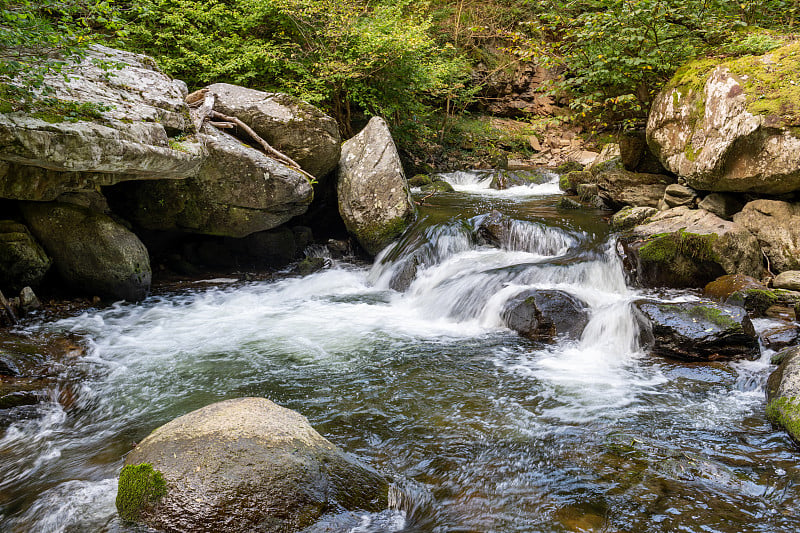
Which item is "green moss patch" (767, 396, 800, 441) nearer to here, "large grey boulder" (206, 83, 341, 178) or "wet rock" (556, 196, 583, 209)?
"wet rock" (556, 196, 583, 209)

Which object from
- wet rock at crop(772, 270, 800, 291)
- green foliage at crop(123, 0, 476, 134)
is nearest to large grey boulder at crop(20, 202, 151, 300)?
green foliage at crop(123, 0, 476, 134)

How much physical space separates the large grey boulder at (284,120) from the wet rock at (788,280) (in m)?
7.84

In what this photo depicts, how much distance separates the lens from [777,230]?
7.29 m

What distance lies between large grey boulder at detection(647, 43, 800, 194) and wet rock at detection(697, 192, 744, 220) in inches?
11.8

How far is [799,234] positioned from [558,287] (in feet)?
11.4

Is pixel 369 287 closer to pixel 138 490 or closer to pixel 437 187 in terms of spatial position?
pixel 437 187

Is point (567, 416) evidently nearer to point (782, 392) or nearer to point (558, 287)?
point (782, 392)

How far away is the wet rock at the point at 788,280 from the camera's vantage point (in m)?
6.77

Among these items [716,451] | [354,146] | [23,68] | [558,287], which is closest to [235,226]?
[354,146]

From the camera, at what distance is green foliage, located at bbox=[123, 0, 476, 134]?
11.4 metres

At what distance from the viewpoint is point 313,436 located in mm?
3334

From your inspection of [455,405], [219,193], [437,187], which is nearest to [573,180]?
[437,187]

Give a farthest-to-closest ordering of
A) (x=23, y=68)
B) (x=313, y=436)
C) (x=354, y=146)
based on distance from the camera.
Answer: (x=354, y=146) < (x=23, y=68) < (x=313, y=436)

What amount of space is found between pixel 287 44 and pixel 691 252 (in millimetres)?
10155
